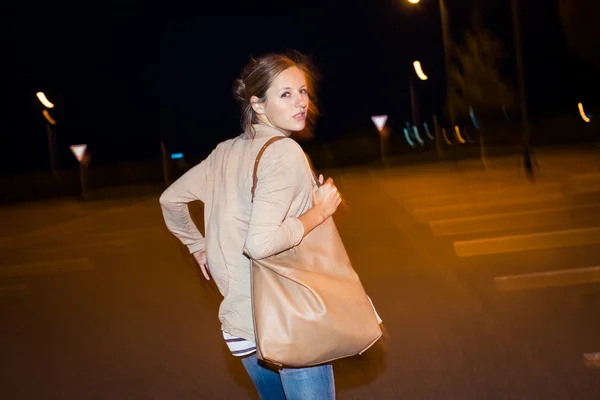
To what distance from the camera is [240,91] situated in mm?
2510

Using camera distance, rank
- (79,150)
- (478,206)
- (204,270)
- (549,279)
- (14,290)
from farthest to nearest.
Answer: (79,150)
(478,206)
(14,290)
(549,279)
(204,270)

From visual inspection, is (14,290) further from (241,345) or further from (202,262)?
(241,345)

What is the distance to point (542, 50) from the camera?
63.5m

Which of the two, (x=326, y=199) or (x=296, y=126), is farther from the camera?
(x=296, y=126)

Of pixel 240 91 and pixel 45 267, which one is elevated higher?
pixel 240 91

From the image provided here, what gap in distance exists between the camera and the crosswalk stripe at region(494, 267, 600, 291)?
7.23 metres

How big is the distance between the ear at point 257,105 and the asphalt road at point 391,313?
45 centimetres

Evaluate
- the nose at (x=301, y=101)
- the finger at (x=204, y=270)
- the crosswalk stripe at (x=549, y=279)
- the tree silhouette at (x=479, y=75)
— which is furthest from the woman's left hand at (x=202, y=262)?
the tree silhouette at (x=479, y=75)

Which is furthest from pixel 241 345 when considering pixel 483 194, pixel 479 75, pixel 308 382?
pixel 479 75

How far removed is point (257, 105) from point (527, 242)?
25.6 feet

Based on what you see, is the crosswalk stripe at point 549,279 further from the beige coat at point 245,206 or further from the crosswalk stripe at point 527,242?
the beige coat at point 245,206

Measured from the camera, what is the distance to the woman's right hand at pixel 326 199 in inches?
90.7

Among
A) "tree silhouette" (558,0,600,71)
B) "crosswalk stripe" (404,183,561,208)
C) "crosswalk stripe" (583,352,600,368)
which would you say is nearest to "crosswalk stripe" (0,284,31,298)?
"crosswalk stripe" (583,352,600,368)

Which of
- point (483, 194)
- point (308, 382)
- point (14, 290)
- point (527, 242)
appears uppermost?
point (308, 382)
